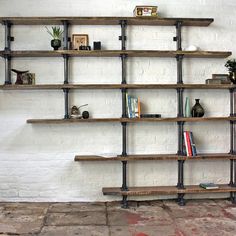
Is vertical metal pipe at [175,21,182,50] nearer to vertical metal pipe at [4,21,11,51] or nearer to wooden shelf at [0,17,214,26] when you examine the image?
wooden shelf at [0,17,214,26]

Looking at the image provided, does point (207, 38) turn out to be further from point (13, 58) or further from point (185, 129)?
point (13, 58)

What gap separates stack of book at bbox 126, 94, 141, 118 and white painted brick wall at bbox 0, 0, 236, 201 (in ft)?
0.74

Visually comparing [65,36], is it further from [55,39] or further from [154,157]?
[154,157]

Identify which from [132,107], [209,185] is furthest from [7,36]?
[209,185]

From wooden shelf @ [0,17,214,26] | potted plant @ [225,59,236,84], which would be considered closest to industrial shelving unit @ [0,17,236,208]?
wooden shelf @ [0,17,214,26]

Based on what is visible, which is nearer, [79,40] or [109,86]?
[109,86]

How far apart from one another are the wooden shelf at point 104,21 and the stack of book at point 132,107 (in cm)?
100

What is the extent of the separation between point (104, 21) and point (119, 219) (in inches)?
95.4

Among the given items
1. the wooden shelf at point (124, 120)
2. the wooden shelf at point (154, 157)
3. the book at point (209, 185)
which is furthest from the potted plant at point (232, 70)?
the book at point (209, 185)

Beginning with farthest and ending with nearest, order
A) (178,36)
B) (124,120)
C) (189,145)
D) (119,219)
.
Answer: (178,36) → (189,145) → (124,120) → (119,219)

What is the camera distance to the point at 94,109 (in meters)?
4.23

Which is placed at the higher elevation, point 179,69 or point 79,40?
point 79,40

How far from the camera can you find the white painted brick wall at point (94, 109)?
418 centimetres

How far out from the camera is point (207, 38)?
4340 mm
